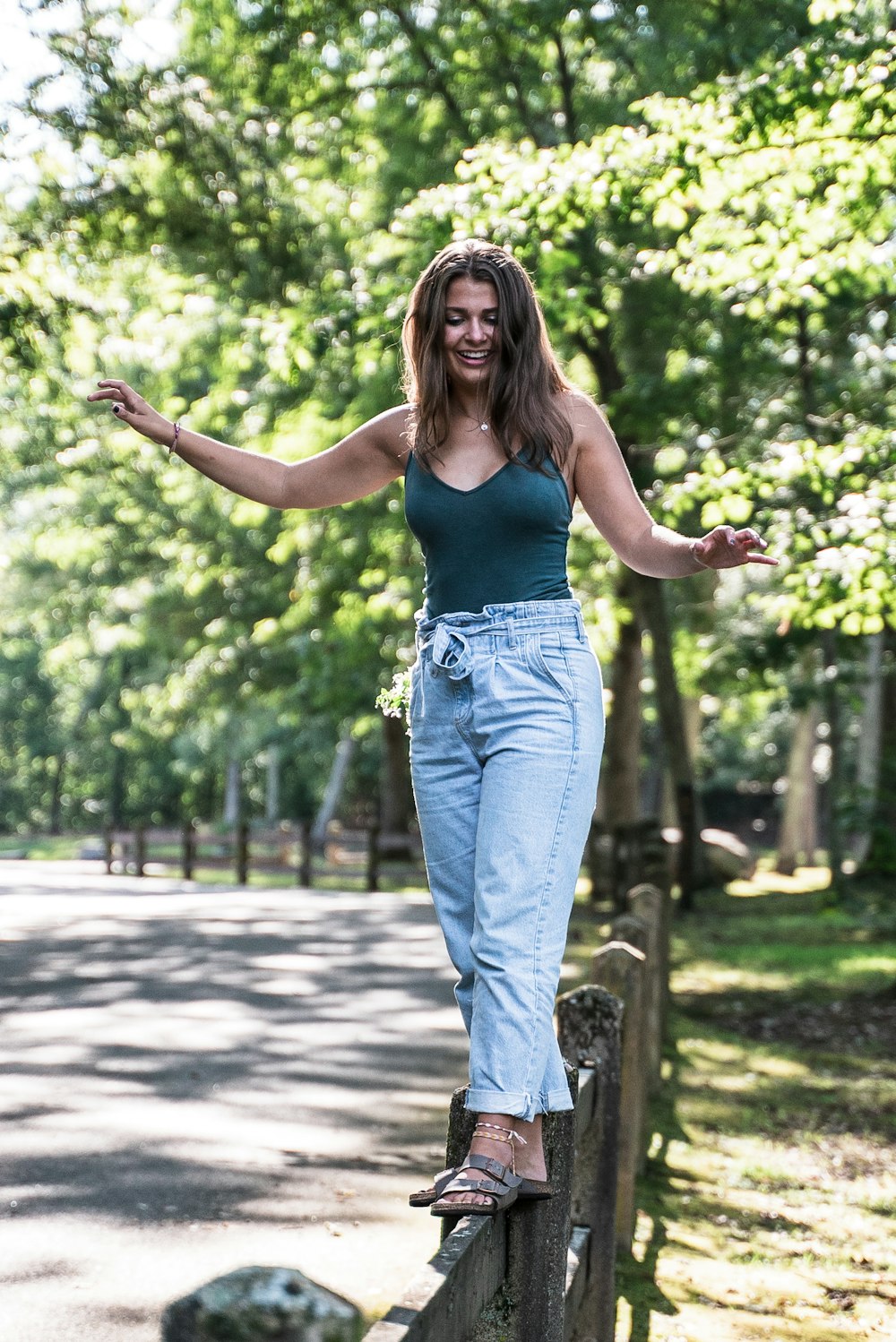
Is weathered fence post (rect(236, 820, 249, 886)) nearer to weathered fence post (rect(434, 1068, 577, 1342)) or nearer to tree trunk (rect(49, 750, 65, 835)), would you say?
weathered fence post (rect(434, 1068, 577, 1342))

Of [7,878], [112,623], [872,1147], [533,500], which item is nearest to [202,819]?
[112,623]

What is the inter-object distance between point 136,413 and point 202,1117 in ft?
13.8

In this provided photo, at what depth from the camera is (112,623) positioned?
105 ft

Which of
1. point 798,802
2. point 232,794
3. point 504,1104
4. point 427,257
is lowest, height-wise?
point 504,1104

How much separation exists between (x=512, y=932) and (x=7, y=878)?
64.1ft

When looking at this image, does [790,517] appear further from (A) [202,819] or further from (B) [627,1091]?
(A) [202,819]

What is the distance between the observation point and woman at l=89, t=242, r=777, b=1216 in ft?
9.50

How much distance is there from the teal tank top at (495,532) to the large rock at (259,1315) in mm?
1934

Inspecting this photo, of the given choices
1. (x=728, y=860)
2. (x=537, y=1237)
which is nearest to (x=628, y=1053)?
(x=537, y=1237)

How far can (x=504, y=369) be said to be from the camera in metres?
3.14

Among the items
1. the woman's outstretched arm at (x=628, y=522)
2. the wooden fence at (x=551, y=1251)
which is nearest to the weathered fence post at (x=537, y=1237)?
the wooden fence at (x=551, y=1251)

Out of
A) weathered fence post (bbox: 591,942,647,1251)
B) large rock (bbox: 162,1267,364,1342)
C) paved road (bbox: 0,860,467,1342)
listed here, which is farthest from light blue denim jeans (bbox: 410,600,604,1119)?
weathered fence post (bbox: 591,942,647,1251)

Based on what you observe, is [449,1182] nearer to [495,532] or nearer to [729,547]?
[495,532]

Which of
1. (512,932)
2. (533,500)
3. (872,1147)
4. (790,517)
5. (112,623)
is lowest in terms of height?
(872,1147)
